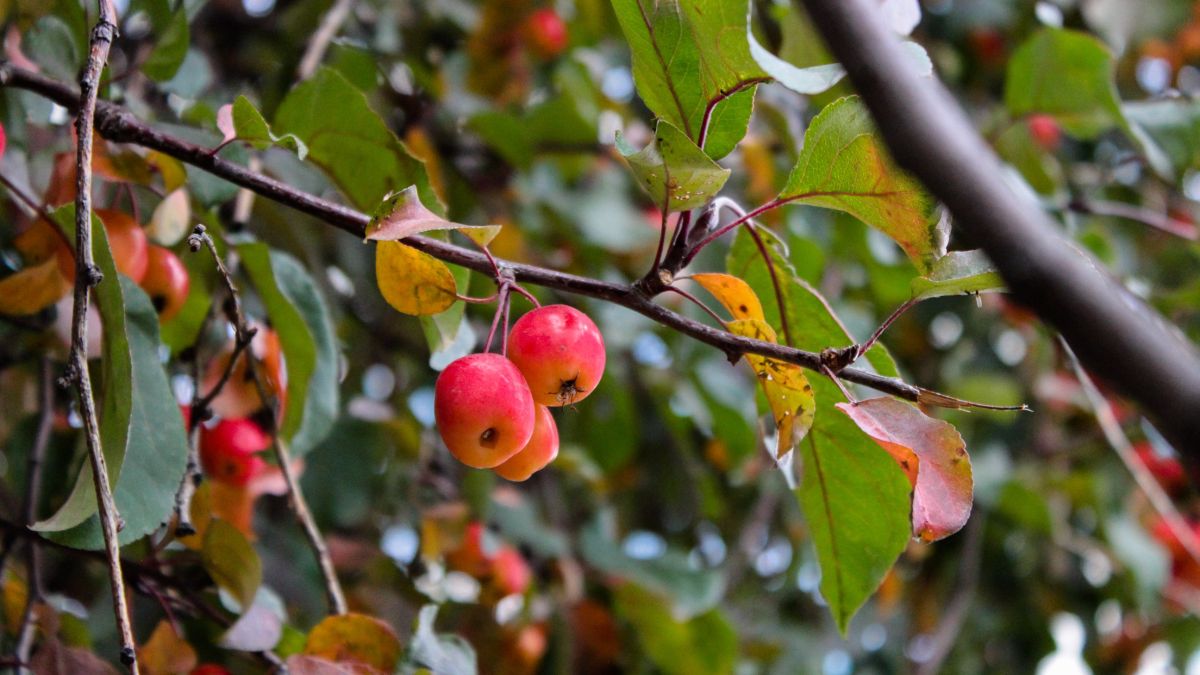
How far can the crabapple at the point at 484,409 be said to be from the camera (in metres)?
0.71

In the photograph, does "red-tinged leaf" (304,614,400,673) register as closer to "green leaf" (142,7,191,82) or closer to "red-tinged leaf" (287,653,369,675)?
"red-tinged leaf" (287,653,369,675)

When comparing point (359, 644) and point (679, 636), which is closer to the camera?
point (359, 644)

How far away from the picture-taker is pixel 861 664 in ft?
8.48

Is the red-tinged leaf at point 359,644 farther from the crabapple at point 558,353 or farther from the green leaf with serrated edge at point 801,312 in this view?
the green leaf with serrated edge at point 801,312

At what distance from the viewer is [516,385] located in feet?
2.39

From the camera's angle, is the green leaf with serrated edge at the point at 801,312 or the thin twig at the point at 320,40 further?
the thin twig at the point at 320,40

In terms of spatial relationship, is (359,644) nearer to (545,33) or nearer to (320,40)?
(320,40)

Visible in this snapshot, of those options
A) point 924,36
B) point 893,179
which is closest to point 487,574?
point 893,179

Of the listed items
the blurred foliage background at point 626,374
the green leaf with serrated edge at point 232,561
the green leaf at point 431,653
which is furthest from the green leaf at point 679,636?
the green leaf with serrated edge at point 232,561

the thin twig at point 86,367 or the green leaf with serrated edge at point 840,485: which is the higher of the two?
the thin twig at point 86,367

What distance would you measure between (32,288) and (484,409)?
49 cm

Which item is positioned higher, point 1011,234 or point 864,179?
point 1011,234

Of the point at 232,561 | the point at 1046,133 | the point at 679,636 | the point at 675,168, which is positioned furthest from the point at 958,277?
the point at 1046,133

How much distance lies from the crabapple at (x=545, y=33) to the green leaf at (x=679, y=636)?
42.2 inches
